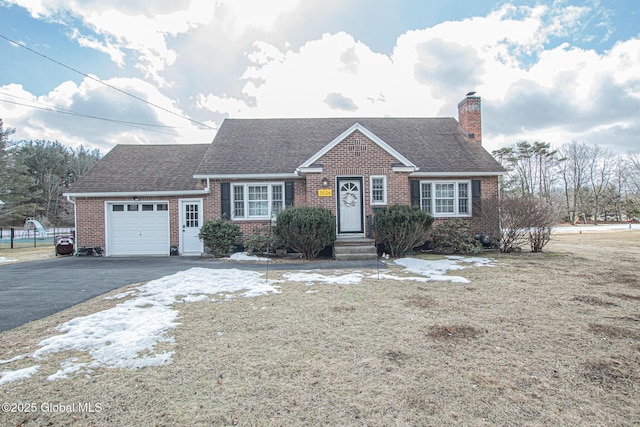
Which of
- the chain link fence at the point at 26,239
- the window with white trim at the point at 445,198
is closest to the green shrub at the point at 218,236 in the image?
the window with white trim at the point at 445,198

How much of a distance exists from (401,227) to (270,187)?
17.6ft

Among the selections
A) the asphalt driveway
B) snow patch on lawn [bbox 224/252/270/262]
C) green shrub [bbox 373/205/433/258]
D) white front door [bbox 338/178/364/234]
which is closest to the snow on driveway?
the asphalt driveway

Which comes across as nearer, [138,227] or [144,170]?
[138,227]

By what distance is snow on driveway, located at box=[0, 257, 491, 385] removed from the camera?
11.0ft

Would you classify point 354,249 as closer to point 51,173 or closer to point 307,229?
point 307,229

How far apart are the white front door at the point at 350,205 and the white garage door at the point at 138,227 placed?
23.8 ft

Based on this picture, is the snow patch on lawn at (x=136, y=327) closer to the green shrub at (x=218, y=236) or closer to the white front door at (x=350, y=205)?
the green shrub at (x=218, y=236)

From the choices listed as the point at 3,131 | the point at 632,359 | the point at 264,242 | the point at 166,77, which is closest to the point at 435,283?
the point at 632,359

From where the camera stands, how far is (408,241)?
36.2 feet

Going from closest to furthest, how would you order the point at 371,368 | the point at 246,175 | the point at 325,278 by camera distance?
the point at 371,368 < the point at 325,278 < the point at 246,175

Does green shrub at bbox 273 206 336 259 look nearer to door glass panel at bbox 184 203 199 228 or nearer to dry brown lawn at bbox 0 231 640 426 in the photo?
door glass panel at bbox 184 203 199 228

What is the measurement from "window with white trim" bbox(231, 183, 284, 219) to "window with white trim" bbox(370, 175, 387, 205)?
11.7 ft

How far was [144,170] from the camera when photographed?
1452 cm

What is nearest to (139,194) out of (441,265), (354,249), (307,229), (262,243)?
(262,243)
